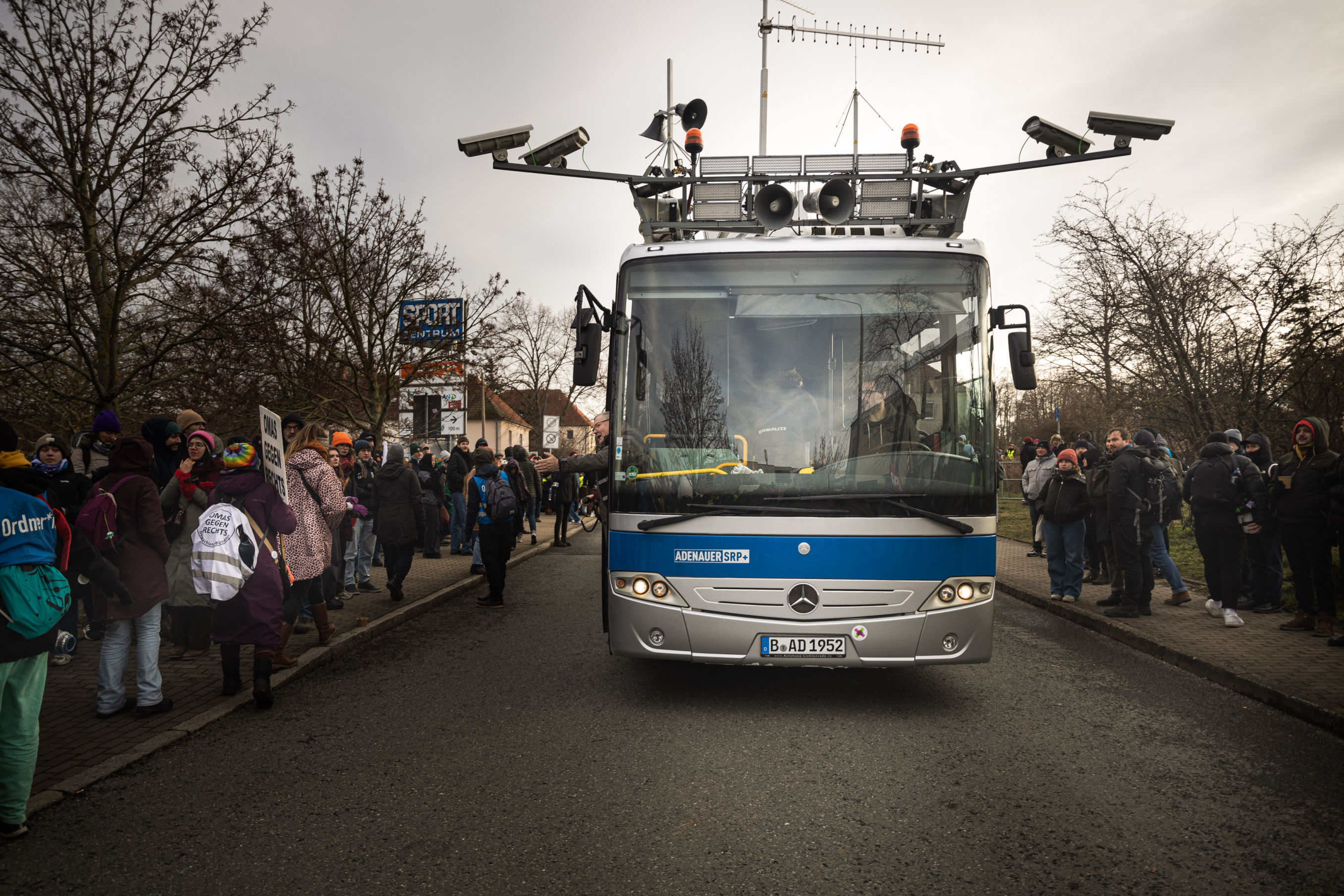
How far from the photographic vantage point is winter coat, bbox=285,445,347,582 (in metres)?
6.57

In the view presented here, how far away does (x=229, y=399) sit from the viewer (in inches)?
628

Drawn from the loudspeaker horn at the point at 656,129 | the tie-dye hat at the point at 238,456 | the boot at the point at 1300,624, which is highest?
the loudspeaker horn at the point at 656,129

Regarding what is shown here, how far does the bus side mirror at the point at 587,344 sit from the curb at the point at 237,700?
3.11 metres

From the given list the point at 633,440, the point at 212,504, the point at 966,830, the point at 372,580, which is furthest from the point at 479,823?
the point at 372,580

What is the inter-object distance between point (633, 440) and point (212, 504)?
2.73 m

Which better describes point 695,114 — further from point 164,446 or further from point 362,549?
point 362,549

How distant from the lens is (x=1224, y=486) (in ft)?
26.7

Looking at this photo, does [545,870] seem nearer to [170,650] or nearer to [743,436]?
[743,436]

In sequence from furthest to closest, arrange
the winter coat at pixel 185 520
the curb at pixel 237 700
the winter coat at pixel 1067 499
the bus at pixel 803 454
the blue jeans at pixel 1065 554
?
the blue jeans at pixel 1065 554 → the winter coat at pixel 1067 499 → the winter coat at pixel 185 520 → the bus at pixel 803 454 → the curb at pixel 237 700

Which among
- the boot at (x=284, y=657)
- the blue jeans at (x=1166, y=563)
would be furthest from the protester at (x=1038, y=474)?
the boot at (x=284, y=657)

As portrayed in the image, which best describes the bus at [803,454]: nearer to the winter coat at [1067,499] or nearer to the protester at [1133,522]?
the protester at [1133,522]

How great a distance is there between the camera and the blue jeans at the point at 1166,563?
9.48 metres

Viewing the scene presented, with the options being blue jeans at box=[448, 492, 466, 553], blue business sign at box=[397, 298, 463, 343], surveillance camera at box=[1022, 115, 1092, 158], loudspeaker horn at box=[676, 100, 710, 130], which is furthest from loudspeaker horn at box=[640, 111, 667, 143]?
blue business sign at box=[397, 298, 463, 343]

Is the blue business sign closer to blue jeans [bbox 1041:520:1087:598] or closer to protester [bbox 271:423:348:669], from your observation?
protester [bbox 271:423:348:669]
